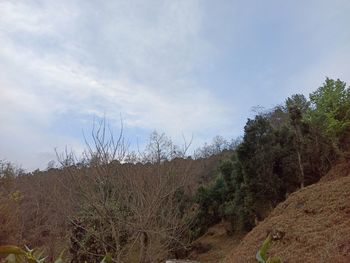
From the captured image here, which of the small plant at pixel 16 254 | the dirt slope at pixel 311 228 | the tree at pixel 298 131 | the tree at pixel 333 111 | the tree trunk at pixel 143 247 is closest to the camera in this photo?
the small plant at pixel 16 254

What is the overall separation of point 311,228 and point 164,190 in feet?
12.3

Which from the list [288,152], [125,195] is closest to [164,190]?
[125,195]

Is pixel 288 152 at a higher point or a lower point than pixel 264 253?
higher

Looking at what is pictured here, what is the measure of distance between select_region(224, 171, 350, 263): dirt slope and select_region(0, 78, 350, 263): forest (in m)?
2.58

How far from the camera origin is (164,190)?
30.6 ft

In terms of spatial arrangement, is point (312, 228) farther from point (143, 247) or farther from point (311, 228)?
point (143, 247)

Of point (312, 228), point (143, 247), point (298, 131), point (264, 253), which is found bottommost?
point (264, 253)

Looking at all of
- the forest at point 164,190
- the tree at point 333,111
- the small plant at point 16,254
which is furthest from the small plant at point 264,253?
the tree at point 333,111

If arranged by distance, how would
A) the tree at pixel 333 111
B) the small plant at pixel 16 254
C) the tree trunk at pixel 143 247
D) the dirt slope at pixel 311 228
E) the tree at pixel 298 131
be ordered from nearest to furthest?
1. the small plant at pixel 16 254
2. the dirt slope at pixel 311 228
3. the tree trunk at pixel 143 247
4. the tree at pixel 333 111
5. the tree at pixel 298 131

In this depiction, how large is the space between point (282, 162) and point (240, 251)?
5.71 m

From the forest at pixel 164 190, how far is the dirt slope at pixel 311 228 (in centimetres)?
258

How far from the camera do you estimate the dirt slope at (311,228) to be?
8.10m

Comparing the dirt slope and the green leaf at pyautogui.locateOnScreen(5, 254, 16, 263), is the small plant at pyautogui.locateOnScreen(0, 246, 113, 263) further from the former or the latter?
the dirt slope

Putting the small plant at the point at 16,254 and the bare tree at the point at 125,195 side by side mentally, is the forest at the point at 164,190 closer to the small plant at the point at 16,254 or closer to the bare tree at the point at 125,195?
the bare tree at the point at 125,195
